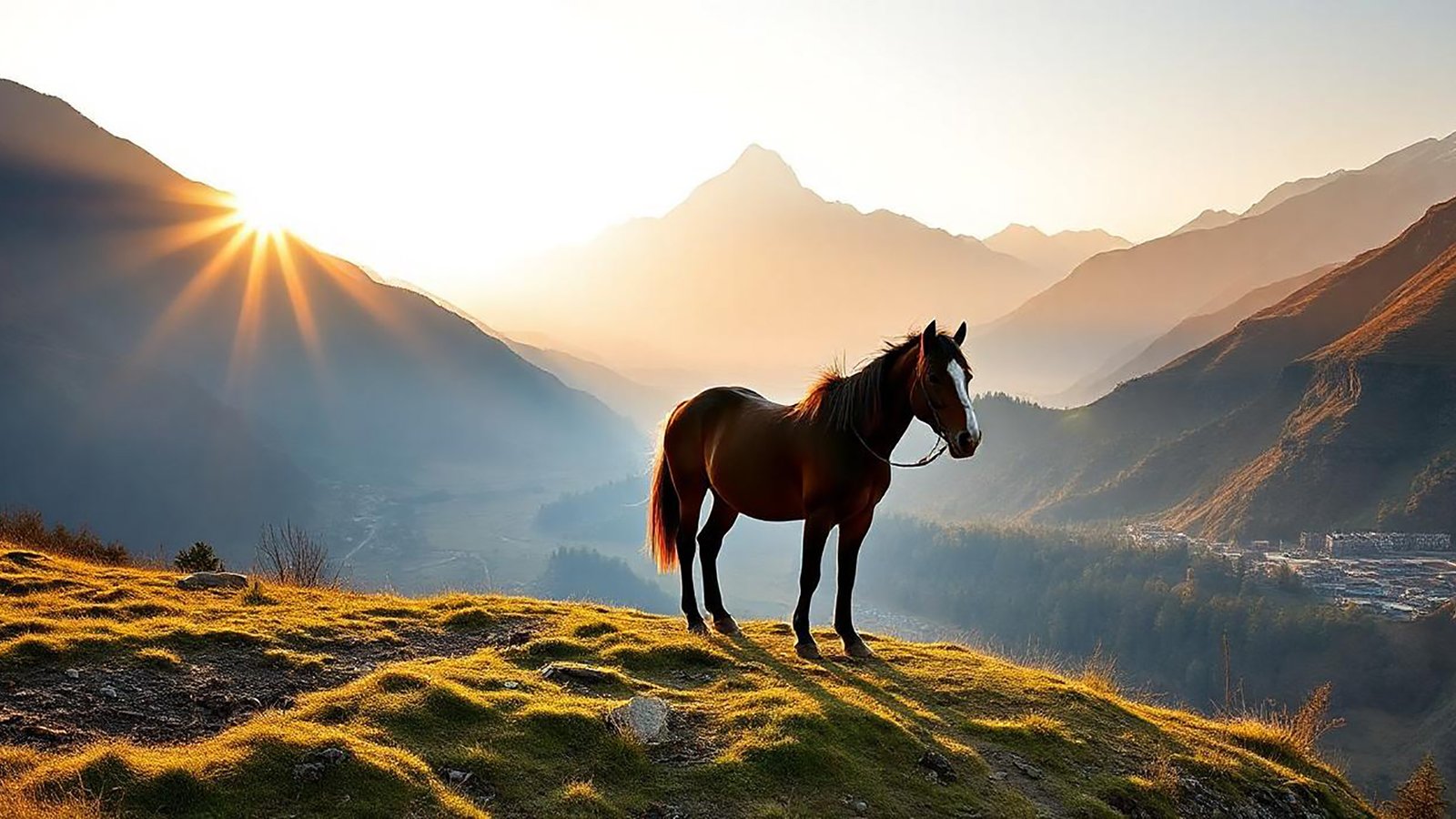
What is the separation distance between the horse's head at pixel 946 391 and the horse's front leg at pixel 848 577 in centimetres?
152

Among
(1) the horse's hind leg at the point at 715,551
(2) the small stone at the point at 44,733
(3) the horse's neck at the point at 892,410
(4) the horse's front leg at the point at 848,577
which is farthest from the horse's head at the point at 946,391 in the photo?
(2) the small stone at the point at 44,733

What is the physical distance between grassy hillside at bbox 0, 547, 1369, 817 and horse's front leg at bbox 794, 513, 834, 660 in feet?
0.92

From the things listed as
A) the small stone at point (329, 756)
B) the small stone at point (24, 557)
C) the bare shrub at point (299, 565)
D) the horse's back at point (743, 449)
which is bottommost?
the bare shrub at point (299, 565)

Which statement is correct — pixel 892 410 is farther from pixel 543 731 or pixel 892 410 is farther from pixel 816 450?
pixel 543 731

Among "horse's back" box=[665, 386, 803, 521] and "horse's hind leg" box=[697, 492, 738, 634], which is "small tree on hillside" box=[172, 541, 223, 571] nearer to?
"horse's hind leg" box=[697, 492, 738, 634]

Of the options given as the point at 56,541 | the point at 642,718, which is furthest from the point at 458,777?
the point at 56,541

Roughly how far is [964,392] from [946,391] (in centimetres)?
16

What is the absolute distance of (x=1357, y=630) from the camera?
8950cm

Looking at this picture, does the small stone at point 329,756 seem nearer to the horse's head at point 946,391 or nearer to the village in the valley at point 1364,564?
the horse's head at point 946,391

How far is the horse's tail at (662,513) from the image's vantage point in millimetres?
10820

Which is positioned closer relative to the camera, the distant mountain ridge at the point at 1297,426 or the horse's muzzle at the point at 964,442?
the horse's muzzle at the point at 964,442

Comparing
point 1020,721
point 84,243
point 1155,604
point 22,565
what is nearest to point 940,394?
point 1020,721

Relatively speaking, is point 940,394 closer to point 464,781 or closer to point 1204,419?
point 464,781

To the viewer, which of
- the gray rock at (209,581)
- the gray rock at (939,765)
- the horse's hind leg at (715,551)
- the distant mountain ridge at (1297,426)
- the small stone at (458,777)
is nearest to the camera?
the small stone at (458,777)
